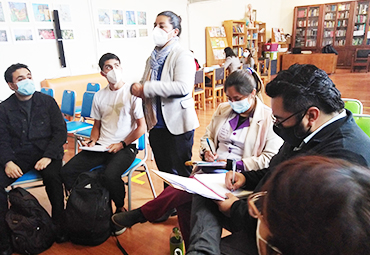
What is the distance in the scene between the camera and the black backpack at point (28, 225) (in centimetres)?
A: 172

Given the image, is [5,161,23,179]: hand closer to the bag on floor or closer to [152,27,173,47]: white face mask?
the bag on floor

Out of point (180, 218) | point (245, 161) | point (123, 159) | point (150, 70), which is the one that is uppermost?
point (150, 70)

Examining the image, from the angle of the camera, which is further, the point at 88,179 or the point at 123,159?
the point at 123,159

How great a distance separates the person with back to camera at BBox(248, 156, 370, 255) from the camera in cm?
44

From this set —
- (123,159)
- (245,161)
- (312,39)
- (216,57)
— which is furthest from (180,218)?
(312,39)

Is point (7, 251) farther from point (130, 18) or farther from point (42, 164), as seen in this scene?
point (130, 18)

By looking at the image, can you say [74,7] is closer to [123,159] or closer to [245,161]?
[123,159]

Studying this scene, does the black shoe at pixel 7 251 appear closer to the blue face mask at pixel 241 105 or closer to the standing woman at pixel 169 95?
the standing woman at pixel 169 95

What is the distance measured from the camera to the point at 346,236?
1.44 feet

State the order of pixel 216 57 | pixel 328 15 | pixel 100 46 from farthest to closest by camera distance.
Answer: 1. pixel 328 15
2. pixel 216 57
3. pixel 100 46

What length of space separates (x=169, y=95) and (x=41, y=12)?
11.8 ft

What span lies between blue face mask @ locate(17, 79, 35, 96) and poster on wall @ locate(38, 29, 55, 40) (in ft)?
8.92

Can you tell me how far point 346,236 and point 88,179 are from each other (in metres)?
1.66

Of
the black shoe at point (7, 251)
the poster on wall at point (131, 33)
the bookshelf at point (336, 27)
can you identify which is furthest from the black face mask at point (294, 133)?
the bookshelf at point (336, 27)
